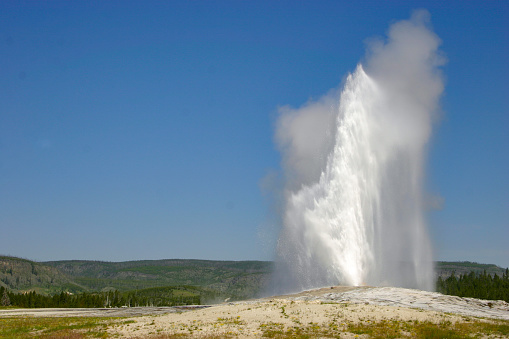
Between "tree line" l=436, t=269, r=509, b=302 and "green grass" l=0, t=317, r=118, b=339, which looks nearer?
"green grass" l=0, t=317, r=118, b=339

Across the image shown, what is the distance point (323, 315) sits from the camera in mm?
33906

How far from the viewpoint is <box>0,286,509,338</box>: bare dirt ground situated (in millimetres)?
29766

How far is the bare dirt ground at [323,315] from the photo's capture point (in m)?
29.8

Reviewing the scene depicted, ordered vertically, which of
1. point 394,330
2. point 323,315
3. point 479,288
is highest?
point 323,315

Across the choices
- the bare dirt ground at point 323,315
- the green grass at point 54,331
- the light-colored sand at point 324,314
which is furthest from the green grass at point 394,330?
the green grass at point 54,331

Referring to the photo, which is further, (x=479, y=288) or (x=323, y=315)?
(x=479, y=288)

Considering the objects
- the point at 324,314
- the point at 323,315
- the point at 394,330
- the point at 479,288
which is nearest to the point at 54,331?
the point at 323,315

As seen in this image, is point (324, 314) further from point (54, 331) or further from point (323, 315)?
point (54, 331)

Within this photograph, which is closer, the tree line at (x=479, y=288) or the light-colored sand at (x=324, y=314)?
the light-colored sand at (x=324, y=314)

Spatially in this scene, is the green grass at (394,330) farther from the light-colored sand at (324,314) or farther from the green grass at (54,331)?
the green grass at (54,331)

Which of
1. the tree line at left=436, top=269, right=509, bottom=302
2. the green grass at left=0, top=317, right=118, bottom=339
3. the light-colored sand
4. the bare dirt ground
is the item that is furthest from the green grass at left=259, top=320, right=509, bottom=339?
the tree line at left=436, top=269, right=509, bottom=302

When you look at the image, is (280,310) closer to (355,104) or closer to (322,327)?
(322,327)

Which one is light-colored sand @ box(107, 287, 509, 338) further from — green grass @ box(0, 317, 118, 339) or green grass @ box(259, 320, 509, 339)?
green grass @ box(0, 317, 118, 339)

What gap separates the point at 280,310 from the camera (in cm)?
3653
